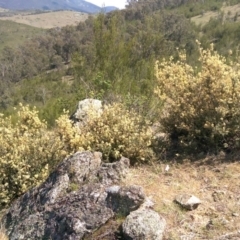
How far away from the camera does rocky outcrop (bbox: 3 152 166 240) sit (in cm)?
496

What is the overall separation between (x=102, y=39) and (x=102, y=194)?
32.6 feet

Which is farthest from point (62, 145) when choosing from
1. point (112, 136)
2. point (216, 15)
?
point (216, 15)

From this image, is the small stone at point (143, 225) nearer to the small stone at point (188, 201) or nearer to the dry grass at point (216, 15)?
the small stone at point (188, 201)

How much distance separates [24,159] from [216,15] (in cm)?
12023

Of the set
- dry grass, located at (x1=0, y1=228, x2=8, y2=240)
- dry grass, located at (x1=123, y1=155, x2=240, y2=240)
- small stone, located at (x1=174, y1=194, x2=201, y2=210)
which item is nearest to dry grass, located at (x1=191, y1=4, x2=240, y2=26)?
dry grass, located at (x1=123, y1=155, x2=240, y2=240)

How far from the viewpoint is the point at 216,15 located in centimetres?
11719

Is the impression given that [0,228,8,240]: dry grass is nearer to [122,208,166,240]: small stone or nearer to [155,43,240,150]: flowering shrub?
[122,208,166,240]: small stone

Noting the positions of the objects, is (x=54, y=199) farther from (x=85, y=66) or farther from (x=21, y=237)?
(x=85, y=66)

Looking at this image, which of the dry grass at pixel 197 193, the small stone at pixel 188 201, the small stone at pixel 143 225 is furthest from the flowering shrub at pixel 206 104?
the small stone at pixel 143 225

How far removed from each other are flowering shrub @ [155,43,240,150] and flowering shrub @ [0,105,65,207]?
2426 millimetres

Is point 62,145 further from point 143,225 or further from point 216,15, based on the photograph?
point 216,15

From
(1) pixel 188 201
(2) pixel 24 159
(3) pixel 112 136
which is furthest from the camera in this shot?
(2) pixel 24 159

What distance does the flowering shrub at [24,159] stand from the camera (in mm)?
6828

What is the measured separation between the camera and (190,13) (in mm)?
120312
